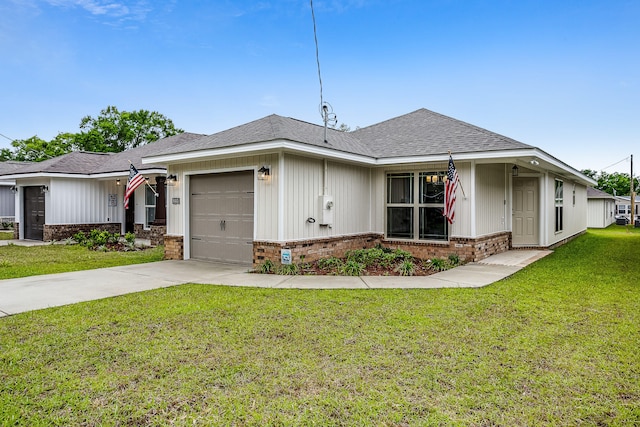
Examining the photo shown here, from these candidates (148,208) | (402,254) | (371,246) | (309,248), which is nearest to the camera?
(309,248)

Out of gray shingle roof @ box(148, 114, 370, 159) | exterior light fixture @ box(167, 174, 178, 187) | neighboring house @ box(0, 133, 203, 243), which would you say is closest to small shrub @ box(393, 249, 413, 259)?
gray shingle roof @ box(148, 114, 370, 159)

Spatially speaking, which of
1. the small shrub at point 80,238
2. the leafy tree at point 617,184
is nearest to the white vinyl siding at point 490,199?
the small shrub at point 80,238

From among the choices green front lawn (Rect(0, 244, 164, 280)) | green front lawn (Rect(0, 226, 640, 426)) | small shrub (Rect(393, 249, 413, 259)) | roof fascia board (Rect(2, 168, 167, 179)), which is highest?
roof fascia board (Rect(2, 168, 167, 179))

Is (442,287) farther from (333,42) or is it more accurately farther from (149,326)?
(333,42)

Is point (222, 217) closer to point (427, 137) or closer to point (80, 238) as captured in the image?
point (427, 137)

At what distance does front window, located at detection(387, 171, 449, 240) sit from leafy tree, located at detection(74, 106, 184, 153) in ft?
106

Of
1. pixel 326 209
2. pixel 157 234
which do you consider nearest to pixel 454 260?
pixel 326 209

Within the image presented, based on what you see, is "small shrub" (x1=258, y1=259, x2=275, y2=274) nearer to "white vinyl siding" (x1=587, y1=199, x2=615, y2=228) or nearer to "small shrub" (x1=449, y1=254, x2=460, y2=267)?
"small shrub" (x1=449, y1=254, x2=460, y2=267)

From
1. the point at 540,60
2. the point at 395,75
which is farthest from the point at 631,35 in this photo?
the point at 395,75

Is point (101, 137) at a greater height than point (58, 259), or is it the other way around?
point (101, 137)

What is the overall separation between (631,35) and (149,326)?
16.3 m

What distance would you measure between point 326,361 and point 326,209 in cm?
530

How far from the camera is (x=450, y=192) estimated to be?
8.35 meters

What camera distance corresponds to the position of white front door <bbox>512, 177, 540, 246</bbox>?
38.6ft
